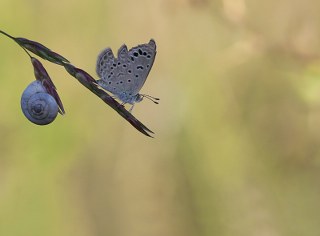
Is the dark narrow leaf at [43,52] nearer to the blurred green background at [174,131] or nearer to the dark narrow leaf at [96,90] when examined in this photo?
the dark narrow leaf at [96,90]

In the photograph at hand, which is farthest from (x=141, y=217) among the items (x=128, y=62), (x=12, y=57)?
(x=128, y=62)

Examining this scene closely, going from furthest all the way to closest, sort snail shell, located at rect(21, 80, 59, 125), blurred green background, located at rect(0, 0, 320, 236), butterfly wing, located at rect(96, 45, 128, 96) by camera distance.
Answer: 1. blurred green background, located at rect(0, 0, 320, 236)
2. butterfly wing, located at rect(96, 45, 128, 96)
3. snail shell, located at rect(21, 80, 59, 125)

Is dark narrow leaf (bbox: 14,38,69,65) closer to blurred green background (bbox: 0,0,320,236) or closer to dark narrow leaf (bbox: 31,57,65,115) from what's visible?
dark narrow leaf (bbox: 31,57,65,115)

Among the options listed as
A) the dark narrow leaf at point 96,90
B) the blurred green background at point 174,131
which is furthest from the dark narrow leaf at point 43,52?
the blurred green background at point 174,131

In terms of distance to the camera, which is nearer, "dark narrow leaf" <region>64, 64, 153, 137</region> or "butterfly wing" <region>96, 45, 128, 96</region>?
Answer: "dark narrow leaf" <region>64, 64, 153, 137</region>

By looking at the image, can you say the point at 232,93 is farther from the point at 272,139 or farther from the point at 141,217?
the point at 141,217

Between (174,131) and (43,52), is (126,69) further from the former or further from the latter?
(174,131)

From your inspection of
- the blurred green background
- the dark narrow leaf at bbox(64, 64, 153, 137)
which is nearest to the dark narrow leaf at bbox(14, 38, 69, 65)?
the dark narrow leaf at bbox(64, 64, 153, 137)
